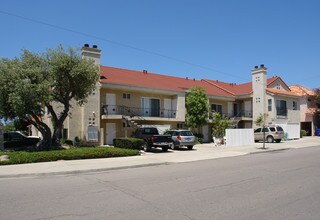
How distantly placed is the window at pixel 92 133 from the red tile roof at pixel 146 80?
426 centimetres

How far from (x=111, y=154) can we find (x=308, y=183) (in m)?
12.1

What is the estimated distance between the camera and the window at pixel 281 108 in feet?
138

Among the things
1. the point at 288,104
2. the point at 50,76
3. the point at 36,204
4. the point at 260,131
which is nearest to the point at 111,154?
the point at 50,76

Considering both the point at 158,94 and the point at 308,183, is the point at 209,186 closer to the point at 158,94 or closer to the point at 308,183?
the point at 308,183

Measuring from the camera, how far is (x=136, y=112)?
32.4 m

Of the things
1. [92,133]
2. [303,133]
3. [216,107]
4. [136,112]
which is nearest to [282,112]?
[303,133]

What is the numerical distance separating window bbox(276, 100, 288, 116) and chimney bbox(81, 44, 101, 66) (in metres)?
24.5

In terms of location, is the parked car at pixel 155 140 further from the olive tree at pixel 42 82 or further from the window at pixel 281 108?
the window at pixel 281 108

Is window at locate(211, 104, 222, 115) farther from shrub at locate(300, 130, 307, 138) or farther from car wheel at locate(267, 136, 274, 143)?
shrub at locate(300, 130, 307, 138)

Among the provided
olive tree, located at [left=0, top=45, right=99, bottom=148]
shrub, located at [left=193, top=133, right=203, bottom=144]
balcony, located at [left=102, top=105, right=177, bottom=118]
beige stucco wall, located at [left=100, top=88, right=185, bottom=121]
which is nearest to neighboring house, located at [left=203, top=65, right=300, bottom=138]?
shrub, located at [left=193, top=133, right=203, bottom=144]

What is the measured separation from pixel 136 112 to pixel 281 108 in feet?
67.5

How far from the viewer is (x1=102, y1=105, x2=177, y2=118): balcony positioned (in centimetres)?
3054

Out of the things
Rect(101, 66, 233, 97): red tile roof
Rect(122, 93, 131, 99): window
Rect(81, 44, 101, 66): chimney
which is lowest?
Rect(122, 93, 131, 99): window

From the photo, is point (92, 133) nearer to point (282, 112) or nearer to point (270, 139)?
point (270, 139)
